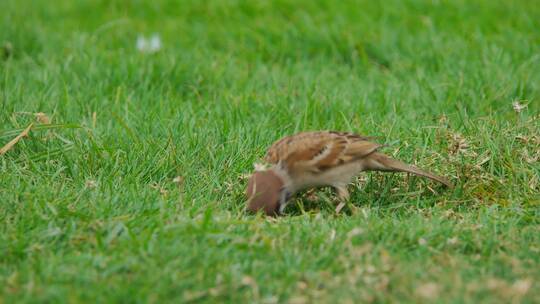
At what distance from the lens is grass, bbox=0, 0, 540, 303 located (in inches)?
164

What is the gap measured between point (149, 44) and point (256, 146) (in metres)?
2.69

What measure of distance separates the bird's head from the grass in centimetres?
8

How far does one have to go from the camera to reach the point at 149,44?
838 cm

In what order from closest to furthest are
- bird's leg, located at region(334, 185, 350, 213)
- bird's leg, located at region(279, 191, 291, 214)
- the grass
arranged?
the grass
bird's leg, located at region(279, 191, 291, 214)
bird's leg, located at region(334, 185, 350, 213)

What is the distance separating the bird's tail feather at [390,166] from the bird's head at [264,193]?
64cm

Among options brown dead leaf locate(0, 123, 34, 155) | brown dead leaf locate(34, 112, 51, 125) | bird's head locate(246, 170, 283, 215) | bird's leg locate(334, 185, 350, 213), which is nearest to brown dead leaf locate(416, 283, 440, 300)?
bird's head locate(246, 170, 283, 215)

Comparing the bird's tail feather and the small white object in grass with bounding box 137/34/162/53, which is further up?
the bird's tail feather

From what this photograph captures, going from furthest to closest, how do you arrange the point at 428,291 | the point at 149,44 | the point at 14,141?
the point at 149,44 → the point at 14,141 → the point at 428,291

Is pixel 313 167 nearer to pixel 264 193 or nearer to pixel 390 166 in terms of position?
pixel 264 193

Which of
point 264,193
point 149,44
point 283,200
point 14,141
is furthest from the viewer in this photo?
point 149,44

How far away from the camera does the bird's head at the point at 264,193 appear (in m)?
5.06

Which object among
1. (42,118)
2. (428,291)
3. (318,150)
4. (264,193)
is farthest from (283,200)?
(42,118)

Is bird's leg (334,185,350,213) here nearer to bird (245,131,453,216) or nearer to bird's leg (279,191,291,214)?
bird (245,131,453,216)

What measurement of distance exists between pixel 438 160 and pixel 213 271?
2092 mm
